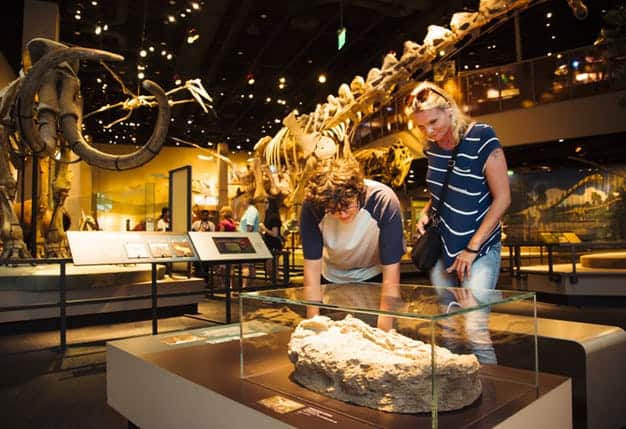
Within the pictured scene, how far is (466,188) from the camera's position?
2072mm

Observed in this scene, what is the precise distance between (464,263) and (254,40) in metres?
8.62

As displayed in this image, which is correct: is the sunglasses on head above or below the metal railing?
below

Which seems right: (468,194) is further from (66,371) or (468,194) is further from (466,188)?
(66,371)

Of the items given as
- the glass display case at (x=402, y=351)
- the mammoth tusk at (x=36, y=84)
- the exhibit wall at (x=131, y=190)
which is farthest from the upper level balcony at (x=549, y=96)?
the glass display case at (x=402, y=351)

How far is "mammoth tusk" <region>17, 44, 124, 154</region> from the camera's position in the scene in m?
4.54

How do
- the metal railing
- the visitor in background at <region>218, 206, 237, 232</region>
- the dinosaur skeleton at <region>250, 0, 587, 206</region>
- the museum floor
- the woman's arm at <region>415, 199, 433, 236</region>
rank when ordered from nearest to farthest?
the woman's arm at <region>415, 199, 433, 236</region>
the museum floor
the dinosaur skeleton at <region>250, 0, 587, 206</region>
the visitor in background at <region>218, 206, 237, 232</region>
the metal railing

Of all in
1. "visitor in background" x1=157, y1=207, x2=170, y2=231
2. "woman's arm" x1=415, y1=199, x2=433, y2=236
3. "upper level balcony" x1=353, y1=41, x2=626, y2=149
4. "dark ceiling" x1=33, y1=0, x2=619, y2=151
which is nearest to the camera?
"woman's arm" x1=415, y1=199, x2=433, y2=236

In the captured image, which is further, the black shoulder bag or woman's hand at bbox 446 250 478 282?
the black shoulder bag

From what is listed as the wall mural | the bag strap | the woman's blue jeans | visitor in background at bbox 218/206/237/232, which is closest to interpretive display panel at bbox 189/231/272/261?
the bag strap

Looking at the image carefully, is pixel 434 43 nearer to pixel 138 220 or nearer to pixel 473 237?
pixel 473 237

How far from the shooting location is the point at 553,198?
15.0 m

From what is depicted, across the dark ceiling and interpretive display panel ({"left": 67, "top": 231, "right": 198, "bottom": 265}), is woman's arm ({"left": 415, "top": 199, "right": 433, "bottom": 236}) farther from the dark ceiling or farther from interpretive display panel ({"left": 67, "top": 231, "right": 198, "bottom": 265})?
the dark ceiling

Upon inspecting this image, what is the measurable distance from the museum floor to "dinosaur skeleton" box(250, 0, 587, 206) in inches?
129

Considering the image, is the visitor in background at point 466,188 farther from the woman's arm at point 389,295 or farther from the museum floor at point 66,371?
the museum floor at point 66,371
